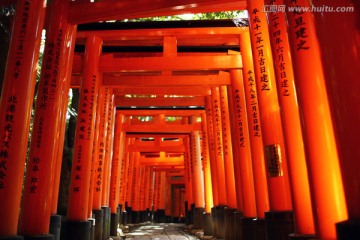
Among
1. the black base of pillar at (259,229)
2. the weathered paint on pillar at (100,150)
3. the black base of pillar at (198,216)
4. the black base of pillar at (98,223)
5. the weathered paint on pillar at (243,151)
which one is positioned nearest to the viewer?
the black base of pillar at (259,229)

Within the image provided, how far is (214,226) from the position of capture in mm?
8664

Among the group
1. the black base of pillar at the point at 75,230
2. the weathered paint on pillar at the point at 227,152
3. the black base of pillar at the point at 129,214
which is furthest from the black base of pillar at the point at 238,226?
the black base of pillar at the point at 129,214

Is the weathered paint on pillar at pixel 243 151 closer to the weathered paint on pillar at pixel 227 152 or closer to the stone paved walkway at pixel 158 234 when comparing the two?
the weathered paint on pillar at pixel 227 152

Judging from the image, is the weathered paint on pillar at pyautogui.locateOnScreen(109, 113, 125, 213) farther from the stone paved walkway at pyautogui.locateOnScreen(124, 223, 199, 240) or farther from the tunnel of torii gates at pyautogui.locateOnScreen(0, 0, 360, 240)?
the stone paved walkway at pyautogui.locateOnScreen(124, 223, 199, 240)

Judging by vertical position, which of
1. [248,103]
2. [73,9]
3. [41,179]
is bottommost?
[41,179]

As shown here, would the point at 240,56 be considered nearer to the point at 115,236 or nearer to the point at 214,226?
the point at 214,226

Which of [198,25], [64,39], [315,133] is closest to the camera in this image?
[315,133]

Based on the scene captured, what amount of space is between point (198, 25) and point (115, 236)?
6509mm

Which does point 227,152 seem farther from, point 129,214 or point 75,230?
point 129,214

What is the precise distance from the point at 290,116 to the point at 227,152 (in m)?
3.94

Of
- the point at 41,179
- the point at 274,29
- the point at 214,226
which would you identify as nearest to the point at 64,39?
the point at 41,179

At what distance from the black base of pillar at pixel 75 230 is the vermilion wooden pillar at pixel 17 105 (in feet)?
6.47

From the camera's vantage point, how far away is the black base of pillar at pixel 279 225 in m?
3.93

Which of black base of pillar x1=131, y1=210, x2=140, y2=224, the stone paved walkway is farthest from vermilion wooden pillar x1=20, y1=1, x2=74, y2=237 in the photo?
black base of pillar x1=131, y1=210, x2=140, y2=224
